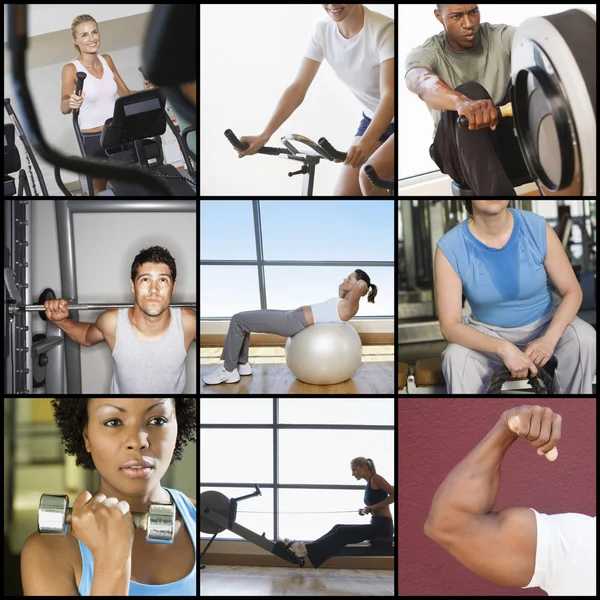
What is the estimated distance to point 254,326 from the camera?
7.03ft

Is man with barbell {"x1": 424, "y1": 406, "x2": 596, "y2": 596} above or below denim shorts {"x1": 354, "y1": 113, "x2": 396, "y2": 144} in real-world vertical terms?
below

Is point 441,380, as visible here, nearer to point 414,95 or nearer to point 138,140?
point 414,95

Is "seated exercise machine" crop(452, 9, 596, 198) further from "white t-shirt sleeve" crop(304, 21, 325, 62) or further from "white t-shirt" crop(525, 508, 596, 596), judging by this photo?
"white t-shirt" crop(525, 508, 596, 596)

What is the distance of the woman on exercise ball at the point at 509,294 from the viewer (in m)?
2.14

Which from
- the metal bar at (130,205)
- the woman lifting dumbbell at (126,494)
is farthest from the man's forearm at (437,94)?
the woman lifting dumbbell at (126,494)

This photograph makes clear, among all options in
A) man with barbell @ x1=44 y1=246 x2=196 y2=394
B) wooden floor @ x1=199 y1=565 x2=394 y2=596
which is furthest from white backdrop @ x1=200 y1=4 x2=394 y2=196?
wooden floor @ x1=199 y1=565 x2=394 y2=596

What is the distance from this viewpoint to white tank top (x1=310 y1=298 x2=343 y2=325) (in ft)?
7.01

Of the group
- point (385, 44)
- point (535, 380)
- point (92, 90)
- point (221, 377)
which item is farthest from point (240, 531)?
point (385, 44)

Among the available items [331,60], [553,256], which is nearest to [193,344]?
[331,60]

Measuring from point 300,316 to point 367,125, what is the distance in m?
0.58

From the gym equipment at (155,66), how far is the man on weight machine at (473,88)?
64 cm

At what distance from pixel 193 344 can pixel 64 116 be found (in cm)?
76

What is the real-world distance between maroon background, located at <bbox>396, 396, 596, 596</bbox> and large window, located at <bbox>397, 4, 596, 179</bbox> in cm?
69

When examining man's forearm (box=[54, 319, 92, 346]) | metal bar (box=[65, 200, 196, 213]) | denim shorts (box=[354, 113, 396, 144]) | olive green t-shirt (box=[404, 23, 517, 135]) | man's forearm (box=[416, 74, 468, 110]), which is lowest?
man's forearm (box=[54, 319, 92, 346])
